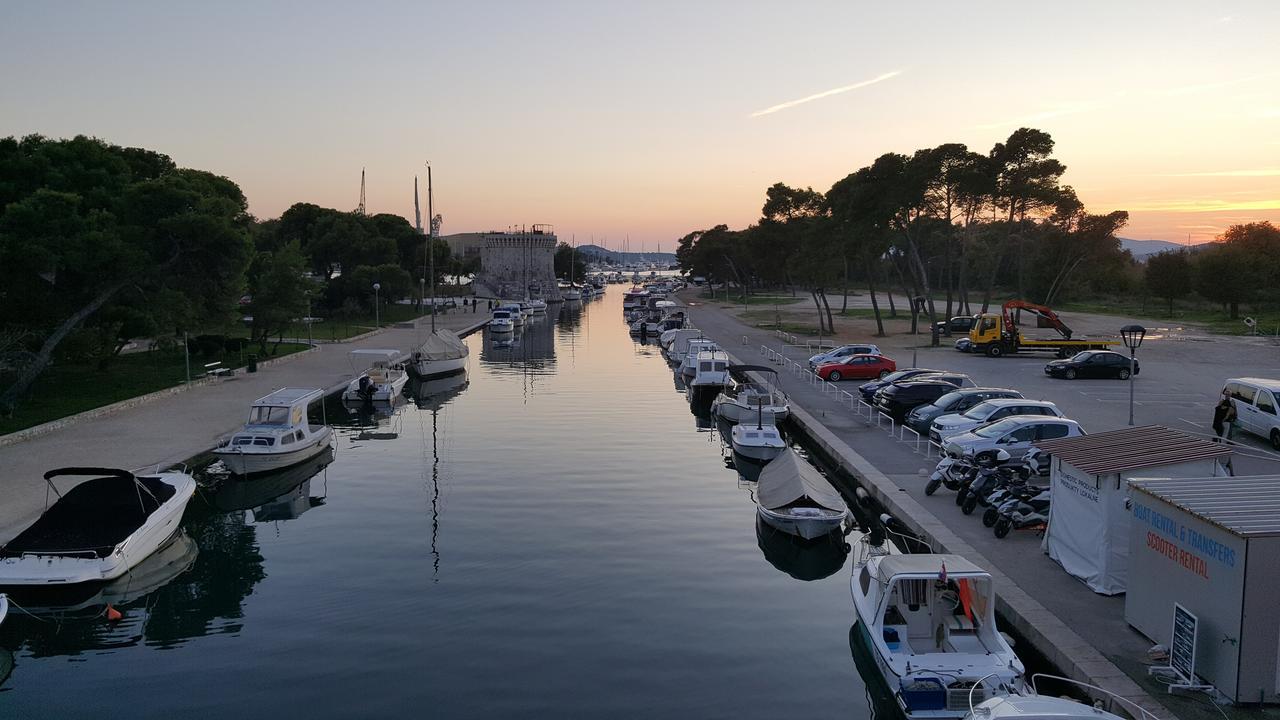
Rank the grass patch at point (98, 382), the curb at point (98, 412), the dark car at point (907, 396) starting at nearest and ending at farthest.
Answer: the curb at point (98, 412) → the grass patch at point (98, 382) → the dark car at point (907, 396)

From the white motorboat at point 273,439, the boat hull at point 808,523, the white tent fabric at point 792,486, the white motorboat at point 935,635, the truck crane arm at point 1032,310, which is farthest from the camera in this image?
the truck crane arm at point 1032,310

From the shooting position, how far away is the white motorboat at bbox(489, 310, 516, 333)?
251 ft

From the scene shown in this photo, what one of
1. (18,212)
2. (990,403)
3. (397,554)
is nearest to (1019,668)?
(397,554)

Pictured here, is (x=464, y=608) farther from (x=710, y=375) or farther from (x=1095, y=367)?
(x=1095, y=367)

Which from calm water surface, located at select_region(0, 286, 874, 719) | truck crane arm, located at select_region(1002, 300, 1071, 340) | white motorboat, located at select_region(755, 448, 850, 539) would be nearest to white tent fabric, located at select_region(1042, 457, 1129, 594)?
calm water surface, located at select_region(0, 286, 874, 719)

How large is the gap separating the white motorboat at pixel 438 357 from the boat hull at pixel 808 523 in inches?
1205

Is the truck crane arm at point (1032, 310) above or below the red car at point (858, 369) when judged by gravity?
above

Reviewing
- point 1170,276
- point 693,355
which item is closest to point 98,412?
point 693,355

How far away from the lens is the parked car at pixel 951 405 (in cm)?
2938

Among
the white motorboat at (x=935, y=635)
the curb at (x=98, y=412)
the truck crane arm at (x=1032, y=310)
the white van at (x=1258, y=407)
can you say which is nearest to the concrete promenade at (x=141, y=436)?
the curb at (x=98, y=412)

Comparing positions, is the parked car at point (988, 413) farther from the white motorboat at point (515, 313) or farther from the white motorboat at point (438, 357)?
the white motorboat at point (515, 313)

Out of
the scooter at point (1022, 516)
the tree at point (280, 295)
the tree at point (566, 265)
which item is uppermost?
the tree at point (566, 265)

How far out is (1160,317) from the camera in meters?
76.4

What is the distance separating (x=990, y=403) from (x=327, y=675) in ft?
67.5
